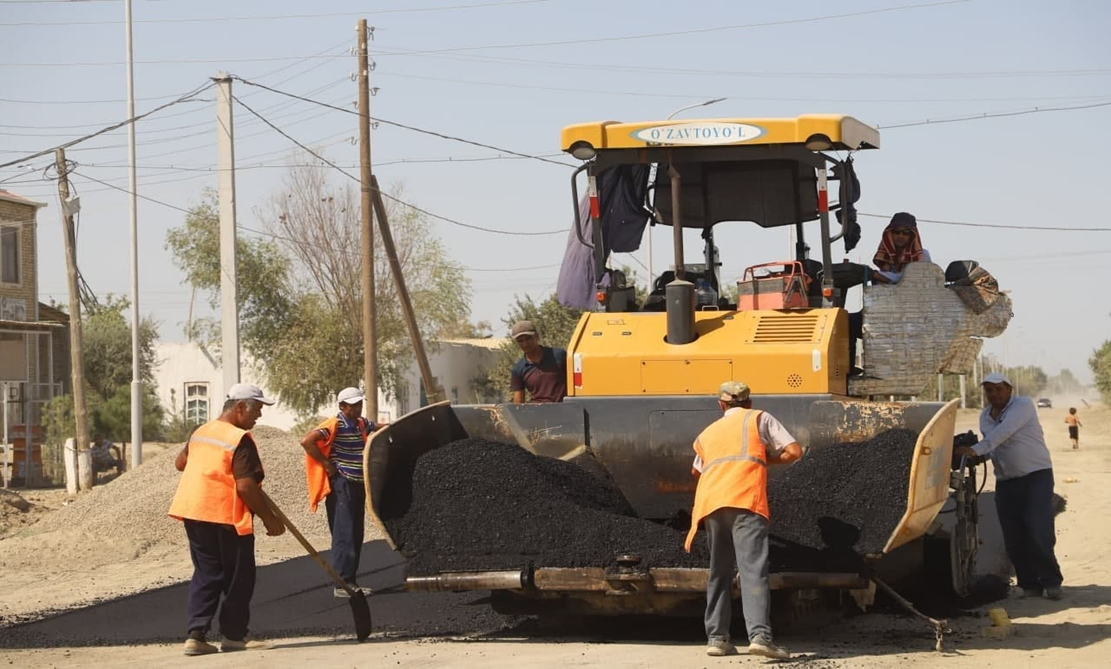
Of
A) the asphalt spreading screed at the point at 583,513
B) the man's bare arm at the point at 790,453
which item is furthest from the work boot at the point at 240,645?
the man's bare arm at the point at 790,453

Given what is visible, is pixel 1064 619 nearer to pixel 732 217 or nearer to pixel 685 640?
pixel 685 640

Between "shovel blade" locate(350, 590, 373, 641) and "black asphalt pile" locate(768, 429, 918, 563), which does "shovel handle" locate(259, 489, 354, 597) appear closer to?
"shovel blade" locate(350, 590, 373, 641)

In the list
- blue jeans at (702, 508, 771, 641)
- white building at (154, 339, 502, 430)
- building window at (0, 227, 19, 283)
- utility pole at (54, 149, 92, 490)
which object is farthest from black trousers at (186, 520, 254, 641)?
white building at (154, 339, 502, 430)

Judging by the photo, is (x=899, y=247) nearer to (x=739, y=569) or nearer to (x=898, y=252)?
(x=898, y=252)

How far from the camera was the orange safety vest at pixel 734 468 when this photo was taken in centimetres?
670

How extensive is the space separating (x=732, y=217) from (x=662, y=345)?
Result: 4.51ft

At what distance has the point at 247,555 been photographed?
298 inches

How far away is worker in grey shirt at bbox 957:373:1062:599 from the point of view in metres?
8.76

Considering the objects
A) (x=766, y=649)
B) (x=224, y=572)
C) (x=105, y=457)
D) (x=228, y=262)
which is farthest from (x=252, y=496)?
(x=105, y=457)

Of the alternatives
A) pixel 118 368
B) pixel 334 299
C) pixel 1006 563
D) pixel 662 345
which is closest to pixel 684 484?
→ pixel 662 345

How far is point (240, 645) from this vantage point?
747cm

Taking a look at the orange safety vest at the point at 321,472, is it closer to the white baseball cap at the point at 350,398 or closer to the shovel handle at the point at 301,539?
the white baseball cap at the point at 350,398

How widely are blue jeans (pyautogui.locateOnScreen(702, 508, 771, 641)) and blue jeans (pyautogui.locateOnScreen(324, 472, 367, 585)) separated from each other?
8.86ft

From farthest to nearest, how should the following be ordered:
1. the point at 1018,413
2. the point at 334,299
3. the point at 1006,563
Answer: the point at 334,299, the point at 1006,563, the point at 1018,413
